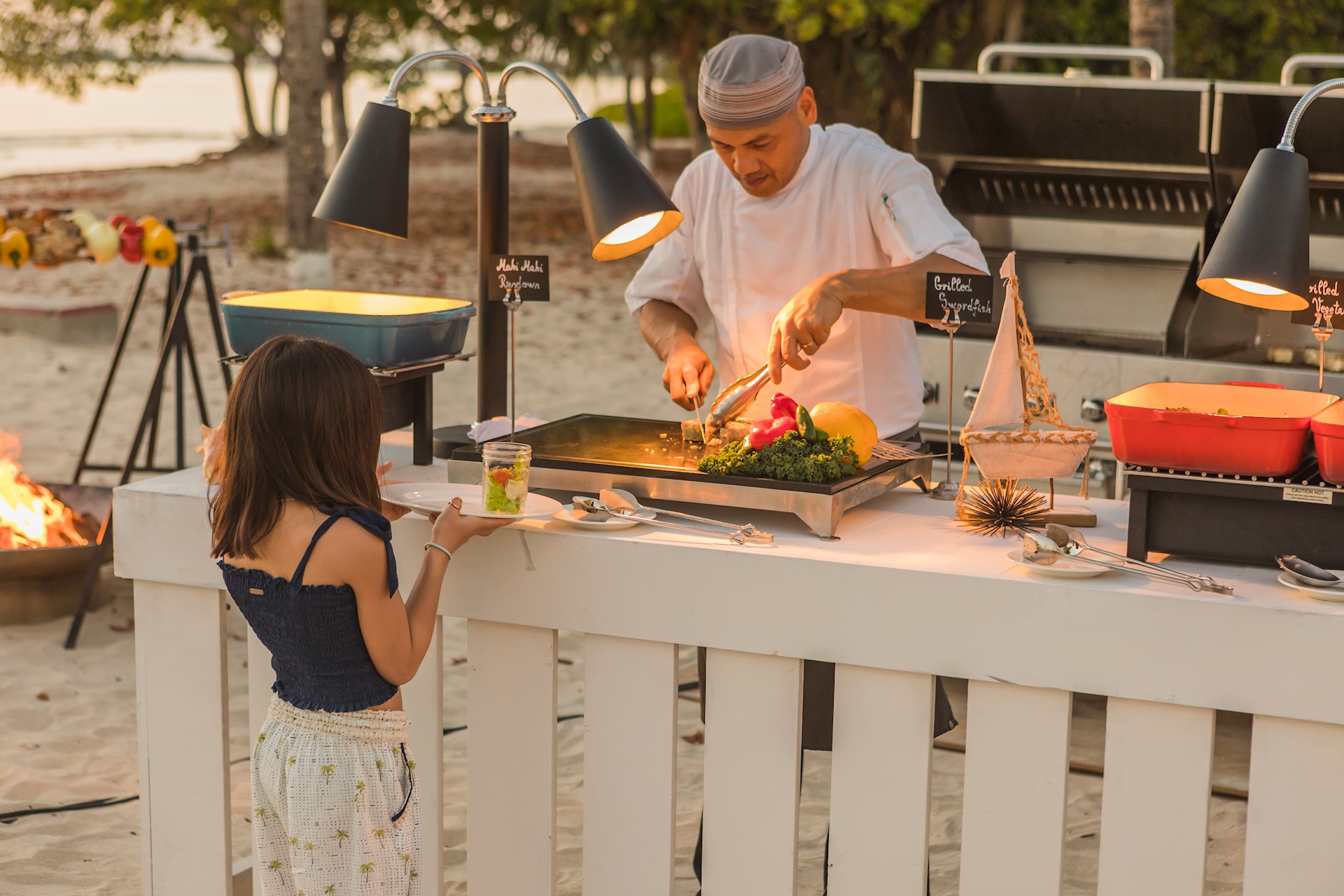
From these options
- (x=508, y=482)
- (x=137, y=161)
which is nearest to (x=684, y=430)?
(x=508, y=482)

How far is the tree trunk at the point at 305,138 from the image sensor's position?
9.42 metres

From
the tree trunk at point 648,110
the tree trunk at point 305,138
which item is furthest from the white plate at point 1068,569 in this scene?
the tree trunk at point 648,110

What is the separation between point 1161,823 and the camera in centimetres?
178

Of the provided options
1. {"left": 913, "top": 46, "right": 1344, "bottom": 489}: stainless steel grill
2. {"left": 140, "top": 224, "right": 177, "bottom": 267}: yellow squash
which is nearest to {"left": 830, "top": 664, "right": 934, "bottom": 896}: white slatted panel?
{"left": 913, "top": 46, "right": 1344, "bottom": 489}: stainless steel grill

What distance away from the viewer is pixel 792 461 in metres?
1.97

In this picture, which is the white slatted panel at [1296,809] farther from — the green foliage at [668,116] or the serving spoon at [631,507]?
the green foliage at [668,116]

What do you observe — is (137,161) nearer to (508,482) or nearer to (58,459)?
(58,459)

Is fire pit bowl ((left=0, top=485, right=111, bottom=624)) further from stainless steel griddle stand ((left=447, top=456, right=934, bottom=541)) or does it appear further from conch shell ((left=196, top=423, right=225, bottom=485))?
stainless steel griddle stand ((left=447, top=456, right=934, bottom=541))

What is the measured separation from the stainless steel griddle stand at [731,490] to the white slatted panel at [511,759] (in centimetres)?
23

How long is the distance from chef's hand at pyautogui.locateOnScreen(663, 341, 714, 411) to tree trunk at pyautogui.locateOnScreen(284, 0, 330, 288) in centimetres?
723

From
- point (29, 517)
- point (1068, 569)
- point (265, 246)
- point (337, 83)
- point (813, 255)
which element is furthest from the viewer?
point (337, 83)

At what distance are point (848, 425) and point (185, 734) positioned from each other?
1213 millimetres

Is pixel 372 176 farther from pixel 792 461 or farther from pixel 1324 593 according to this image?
pixel 1324 593

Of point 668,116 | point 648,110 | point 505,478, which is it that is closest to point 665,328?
point 505,478
